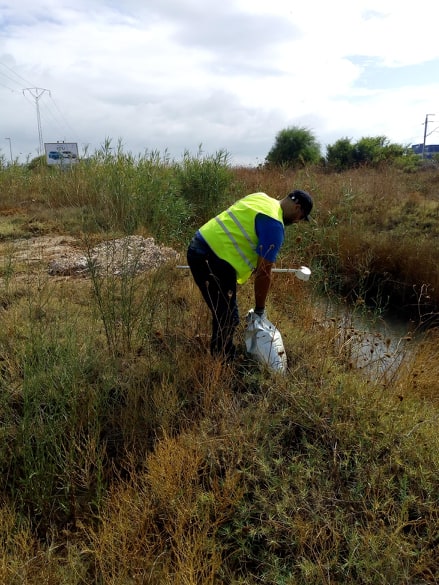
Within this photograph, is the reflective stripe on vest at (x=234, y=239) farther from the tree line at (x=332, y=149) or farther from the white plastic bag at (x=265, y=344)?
the tree line at (x=332, y=149)

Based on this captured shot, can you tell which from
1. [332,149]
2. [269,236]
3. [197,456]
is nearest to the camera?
[197,456]

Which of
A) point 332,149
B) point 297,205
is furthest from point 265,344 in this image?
point 332,149

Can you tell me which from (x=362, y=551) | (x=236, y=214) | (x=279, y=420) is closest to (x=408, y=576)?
(x=362, y=551)

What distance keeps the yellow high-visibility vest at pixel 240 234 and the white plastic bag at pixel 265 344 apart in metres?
0.38

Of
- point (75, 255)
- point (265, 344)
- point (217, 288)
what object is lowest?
point (265, 344)

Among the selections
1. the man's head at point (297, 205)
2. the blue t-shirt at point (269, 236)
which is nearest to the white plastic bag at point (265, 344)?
the blue t-shirt at point (269, 236)

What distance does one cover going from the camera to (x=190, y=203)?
8867 mm

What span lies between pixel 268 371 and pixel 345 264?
4.84m

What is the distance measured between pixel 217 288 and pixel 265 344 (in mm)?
522

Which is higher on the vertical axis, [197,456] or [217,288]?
[217,288]

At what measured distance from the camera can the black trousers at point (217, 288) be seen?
3.15 m

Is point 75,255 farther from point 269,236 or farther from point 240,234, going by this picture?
point 269,236

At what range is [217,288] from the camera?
320 centimetres

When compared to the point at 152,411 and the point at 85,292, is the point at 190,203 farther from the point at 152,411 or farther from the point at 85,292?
the point at 152,411
